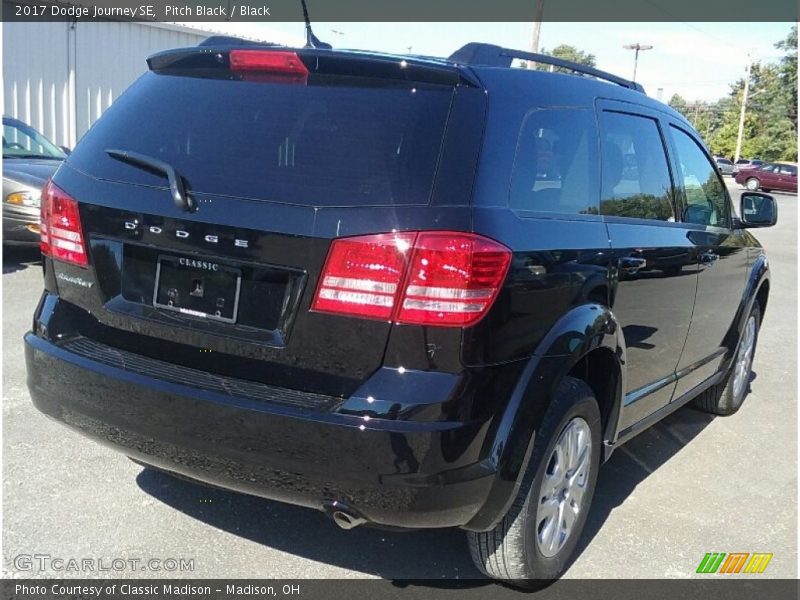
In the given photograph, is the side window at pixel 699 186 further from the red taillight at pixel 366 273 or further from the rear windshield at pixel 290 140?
the red taillight at pixel 366 273

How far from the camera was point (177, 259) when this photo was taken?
8.34ft

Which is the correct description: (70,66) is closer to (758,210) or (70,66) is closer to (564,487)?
(758,210)

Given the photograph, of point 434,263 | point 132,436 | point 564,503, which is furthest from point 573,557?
point 132,436

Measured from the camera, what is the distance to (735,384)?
5172 mm

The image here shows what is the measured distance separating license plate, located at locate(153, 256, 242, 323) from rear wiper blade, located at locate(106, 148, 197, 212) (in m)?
0.18

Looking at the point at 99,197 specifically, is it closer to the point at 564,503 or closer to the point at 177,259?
the point at 177,259

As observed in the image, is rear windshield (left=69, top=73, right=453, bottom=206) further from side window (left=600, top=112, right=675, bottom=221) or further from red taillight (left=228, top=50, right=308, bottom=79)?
side window (left=600, top=112, right=675, bottom=221)

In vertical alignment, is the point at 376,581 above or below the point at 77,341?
below

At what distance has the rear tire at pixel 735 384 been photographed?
5070 millimetres

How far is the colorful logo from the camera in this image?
3254 millimetres

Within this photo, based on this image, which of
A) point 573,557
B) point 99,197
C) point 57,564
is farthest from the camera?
point 573,557

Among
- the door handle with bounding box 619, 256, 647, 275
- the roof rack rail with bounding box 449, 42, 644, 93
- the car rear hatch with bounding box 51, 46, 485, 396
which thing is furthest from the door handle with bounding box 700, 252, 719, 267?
the car rear hatch with bounding box 51, 46, 485, 396

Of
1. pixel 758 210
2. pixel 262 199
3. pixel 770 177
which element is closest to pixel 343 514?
pixel 262 199

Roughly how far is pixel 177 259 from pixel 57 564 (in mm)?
1280
